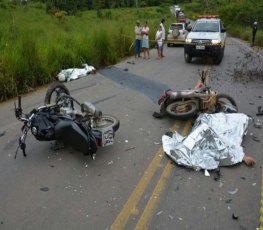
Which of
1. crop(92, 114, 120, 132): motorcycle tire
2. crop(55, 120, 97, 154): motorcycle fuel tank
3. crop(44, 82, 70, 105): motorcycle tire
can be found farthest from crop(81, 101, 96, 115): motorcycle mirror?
crop(44, 82, 70, 105): motorcycle tire

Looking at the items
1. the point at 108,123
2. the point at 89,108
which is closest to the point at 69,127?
the point at 89,108

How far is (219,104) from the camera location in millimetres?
7820

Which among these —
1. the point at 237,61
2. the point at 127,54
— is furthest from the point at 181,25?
the point at 237,61

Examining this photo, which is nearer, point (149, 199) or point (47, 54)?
point (149, 199)

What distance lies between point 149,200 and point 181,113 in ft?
10.7

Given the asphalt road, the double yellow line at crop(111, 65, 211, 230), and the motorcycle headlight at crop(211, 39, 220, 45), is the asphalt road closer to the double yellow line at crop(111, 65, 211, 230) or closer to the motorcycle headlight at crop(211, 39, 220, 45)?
the double yellow line at crop(111, 65, 211, 230)

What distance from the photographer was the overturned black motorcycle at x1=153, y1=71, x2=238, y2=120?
297 inches

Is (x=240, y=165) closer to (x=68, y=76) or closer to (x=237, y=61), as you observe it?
(x=68, y=76)

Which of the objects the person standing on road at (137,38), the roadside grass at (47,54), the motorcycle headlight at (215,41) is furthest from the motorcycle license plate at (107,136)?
the person standing on road at (137,38)

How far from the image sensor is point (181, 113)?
7.62 metres

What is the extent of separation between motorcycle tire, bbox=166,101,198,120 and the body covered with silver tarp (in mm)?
555

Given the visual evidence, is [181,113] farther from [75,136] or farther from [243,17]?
[243,17]

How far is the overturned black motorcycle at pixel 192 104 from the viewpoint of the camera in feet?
24.7

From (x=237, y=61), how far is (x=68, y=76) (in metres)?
8.54
